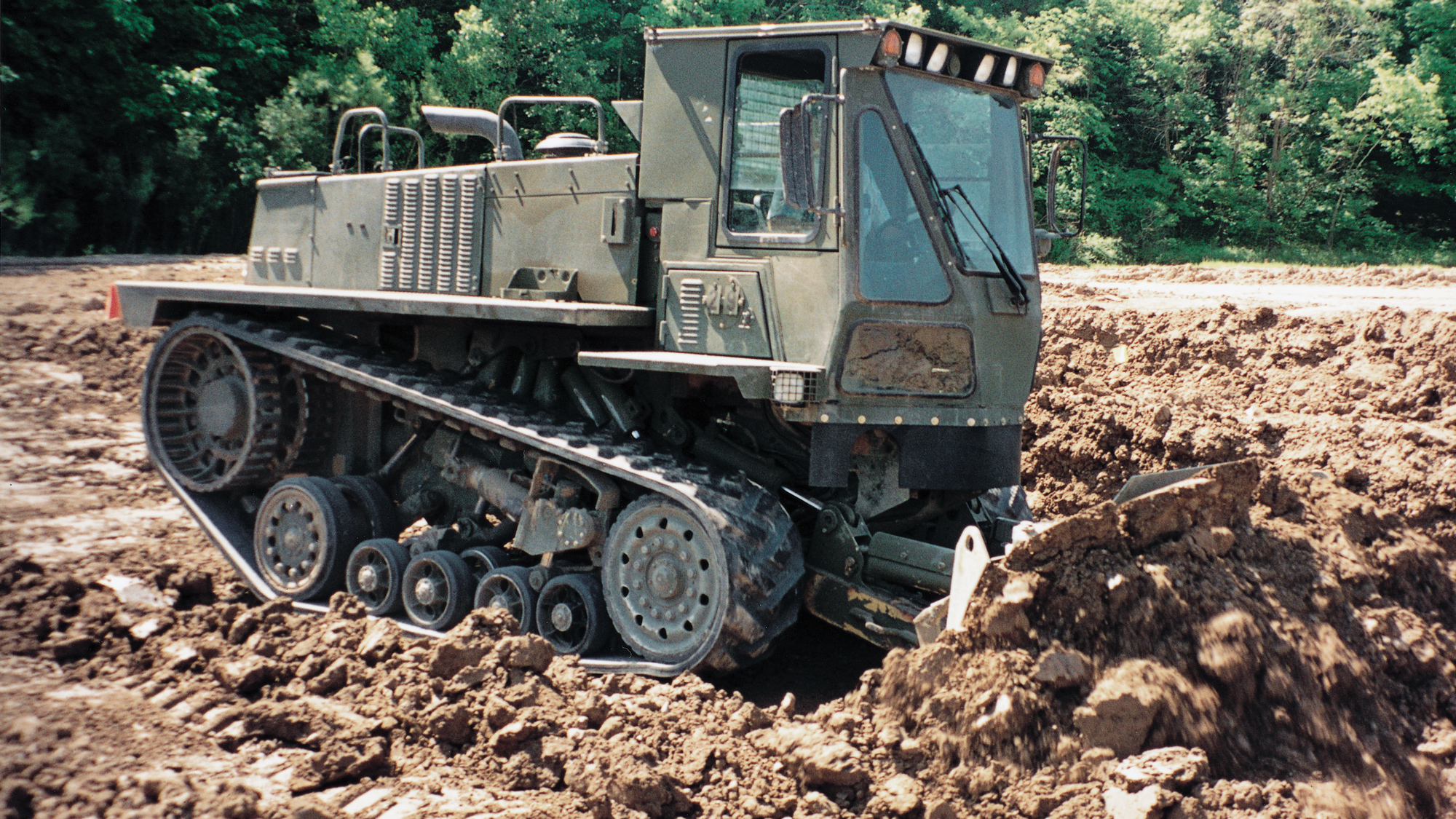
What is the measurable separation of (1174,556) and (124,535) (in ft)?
21.5

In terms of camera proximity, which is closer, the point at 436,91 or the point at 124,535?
the point at 124,535

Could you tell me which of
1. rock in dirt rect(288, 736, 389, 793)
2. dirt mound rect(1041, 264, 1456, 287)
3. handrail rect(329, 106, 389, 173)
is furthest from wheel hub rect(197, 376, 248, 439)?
dirt mound rect(1041, 264, 1456, 287)

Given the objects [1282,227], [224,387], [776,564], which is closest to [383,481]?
[224,387]

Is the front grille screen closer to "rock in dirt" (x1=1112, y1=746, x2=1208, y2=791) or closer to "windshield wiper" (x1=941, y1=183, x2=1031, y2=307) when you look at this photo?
"windshield wiper" (x1=941, y1=183, x2=1031, y2=307)

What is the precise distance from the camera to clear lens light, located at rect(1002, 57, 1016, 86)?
5781 millimetres

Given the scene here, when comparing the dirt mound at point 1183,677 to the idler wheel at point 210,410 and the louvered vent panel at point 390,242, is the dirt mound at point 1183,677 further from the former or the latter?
the idler wheel at point 210,410

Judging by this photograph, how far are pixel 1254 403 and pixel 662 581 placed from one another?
265 inches

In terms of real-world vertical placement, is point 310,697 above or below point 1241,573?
A: below

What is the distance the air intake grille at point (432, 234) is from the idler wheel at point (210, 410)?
0.97 meters

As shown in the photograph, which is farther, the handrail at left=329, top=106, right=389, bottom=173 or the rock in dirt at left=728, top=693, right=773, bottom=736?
the handrail at left=329, top=106, right=389, bottom=173

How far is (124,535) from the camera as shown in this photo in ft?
26.0

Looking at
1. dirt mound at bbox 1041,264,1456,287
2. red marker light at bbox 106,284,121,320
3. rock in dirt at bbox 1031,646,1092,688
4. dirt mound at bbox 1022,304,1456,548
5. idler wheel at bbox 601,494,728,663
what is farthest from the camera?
dirt mound at bbox 1041,264,1456,287

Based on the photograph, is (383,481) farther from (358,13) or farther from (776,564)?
(358,13)

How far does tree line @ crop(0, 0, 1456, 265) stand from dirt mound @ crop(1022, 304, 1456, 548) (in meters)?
11.3
